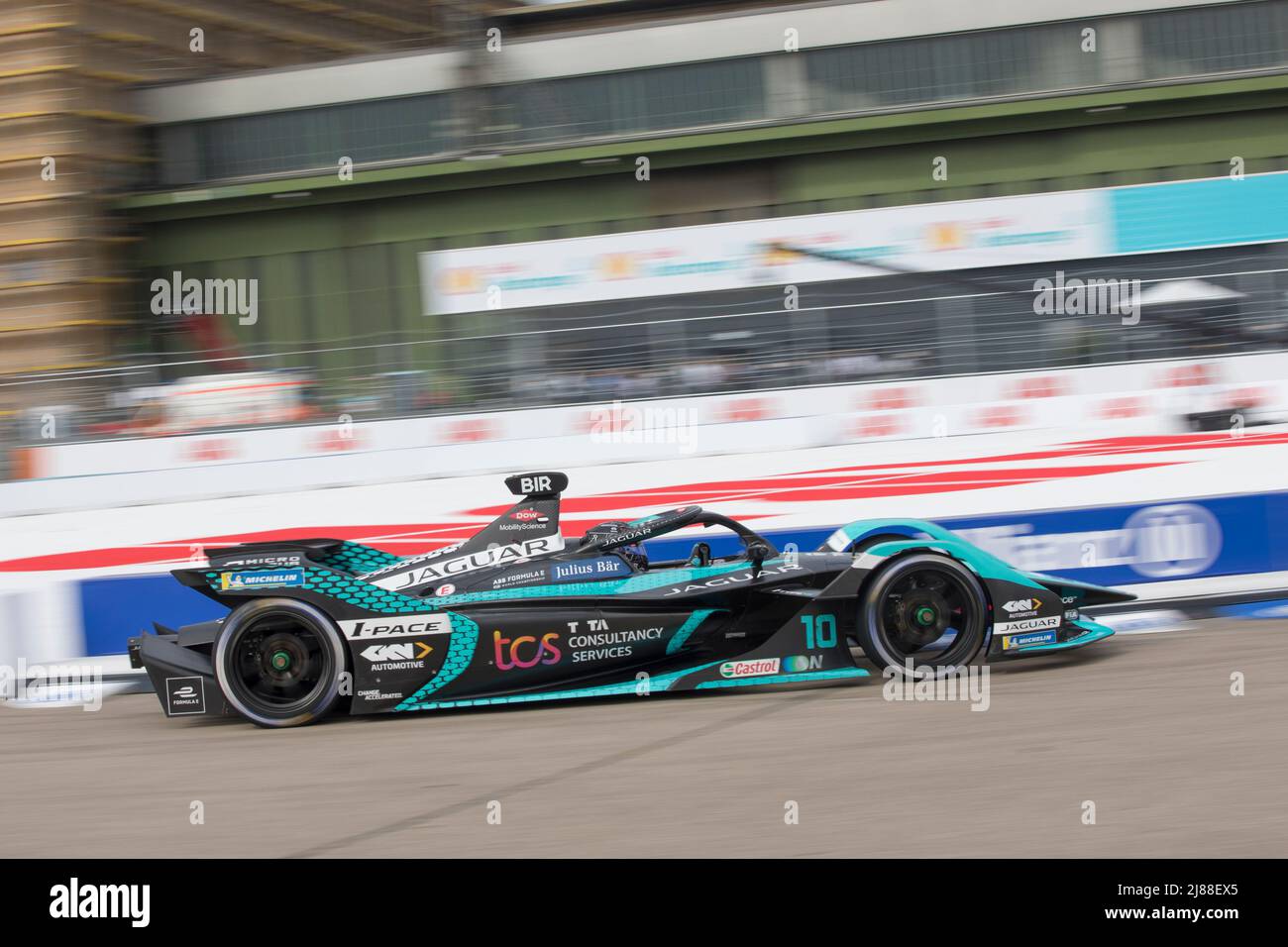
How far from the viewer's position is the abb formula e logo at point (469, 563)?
6.72 m

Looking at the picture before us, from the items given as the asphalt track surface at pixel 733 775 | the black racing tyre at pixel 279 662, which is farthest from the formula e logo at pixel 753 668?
the black racing tyre at pixel 279 662

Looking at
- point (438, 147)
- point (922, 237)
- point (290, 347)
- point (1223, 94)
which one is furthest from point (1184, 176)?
point (290, 347)

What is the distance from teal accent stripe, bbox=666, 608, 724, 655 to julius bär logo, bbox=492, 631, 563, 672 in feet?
1.72

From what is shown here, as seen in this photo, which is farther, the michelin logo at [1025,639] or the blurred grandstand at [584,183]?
the blurred grandstand at [584,183]

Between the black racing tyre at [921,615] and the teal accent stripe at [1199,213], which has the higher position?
the teal accent stripe at [1199,213]

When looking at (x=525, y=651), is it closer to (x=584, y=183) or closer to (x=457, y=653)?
(x=457, y=653)

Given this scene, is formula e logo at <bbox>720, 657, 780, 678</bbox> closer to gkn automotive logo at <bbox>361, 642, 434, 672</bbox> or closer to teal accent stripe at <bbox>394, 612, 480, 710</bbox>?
teal accent stripe at <bbox>394, 612, 480, 710</bbox>

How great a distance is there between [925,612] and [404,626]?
245cm

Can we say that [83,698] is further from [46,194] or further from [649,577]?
[46,194]

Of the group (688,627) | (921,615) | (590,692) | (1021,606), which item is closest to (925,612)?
(921,615)

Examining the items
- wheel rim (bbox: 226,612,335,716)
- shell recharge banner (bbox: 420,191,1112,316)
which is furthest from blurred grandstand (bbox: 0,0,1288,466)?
wheel rim (bbox: 226,612,335,716)

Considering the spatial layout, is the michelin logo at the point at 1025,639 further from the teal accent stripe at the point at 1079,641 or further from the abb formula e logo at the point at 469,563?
the abb formula e logo at the point at 469,563

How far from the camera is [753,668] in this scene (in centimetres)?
652

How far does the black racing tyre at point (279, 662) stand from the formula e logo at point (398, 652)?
15 centimetres
